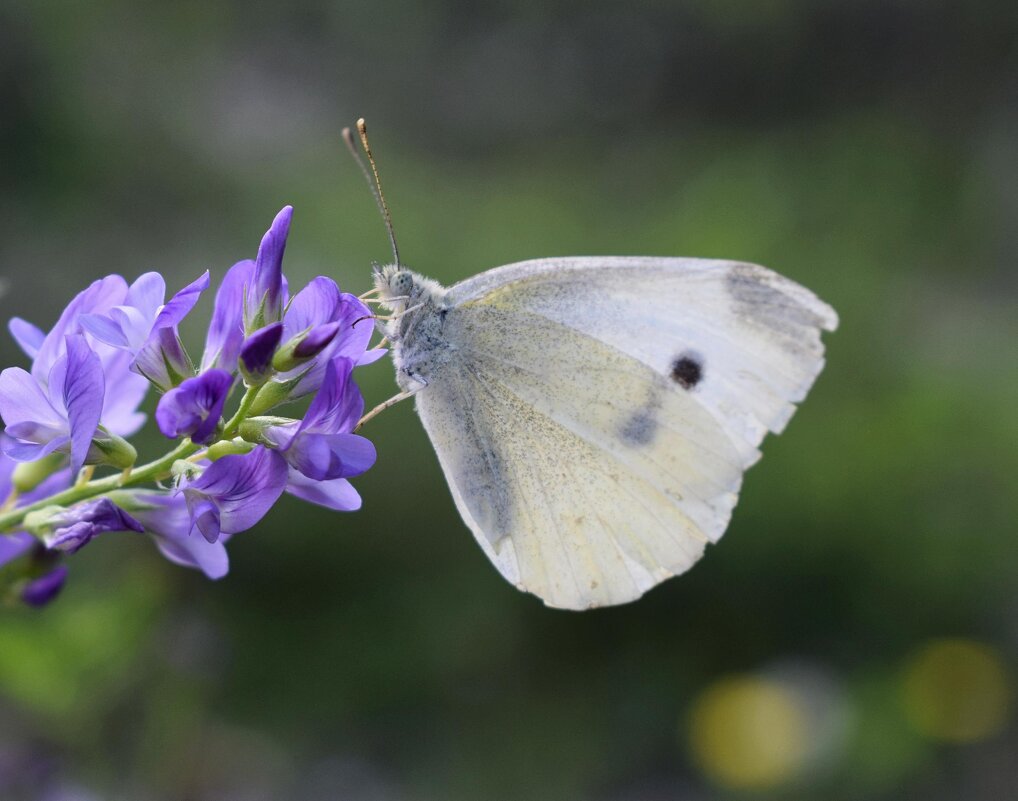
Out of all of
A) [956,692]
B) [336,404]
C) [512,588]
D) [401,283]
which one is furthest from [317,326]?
[956,692]

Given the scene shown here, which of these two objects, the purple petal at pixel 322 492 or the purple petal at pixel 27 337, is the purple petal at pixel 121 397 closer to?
the purple petal at pixel 27 337

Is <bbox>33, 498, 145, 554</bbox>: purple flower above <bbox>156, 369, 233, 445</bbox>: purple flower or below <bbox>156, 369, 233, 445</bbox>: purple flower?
below

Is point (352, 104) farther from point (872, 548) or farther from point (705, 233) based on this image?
point (872, 548)

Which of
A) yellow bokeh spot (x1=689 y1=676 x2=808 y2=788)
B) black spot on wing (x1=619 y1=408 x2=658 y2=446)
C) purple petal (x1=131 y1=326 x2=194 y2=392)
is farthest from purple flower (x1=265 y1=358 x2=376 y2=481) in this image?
yellow bokeh spot (x1=689 y1=676 x2=808 y2=788)

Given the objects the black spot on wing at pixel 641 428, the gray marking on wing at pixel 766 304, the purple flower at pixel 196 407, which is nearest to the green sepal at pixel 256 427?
the purple flower at pixel 196 407

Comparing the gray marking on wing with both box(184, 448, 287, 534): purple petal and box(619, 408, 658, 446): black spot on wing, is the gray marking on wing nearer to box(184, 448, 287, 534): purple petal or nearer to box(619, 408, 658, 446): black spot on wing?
box(619, 408, 658, 446): black spot on wing

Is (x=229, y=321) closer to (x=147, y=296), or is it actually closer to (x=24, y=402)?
(x=147, y=296)
